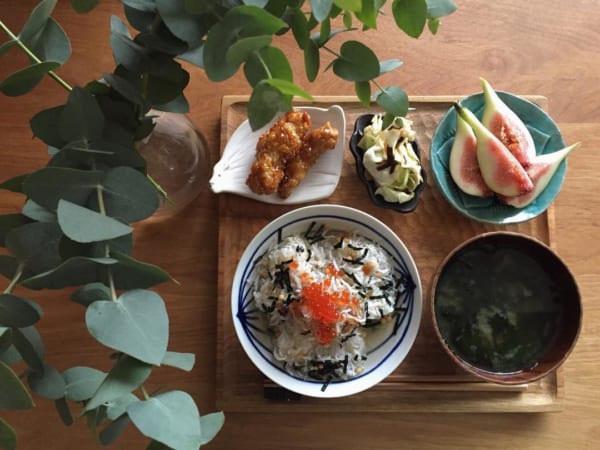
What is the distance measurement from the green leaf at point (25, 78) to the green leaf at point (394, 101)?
1.26 feet

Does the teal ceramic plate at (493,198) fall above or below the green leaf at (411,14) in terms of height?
below

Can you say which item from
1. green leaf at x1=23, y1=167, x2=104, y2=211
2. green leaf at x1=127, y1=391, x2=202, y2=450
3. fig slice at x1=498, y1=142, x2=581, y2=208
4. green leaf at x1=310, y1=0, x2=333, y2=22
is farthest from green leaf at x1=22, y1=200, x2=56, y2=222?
fig slice at x1=498, y1=142, x2=581, y2=208

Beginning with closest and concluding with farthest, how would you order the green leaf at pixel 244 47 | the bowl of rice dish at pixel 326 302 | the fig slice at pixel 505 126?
the green leaf at pixel 244 47 < the bowl of rice dish at pixel 326 302 < the fig slice at pixel 505 126

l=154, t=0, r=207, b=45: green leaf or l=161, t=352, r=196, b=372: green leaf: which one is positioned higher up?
l=154, t=0, r=207, b=45: green leaf

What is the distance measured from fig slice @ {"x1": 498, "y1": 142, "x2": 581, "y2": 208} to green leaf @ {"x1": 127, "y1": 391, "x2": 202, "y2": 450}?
82cm

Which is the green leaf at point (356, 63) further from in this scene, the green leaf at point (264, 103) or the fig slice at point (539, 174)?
the fig slice at point (539, 174)

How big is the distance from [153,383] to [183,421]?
62cm

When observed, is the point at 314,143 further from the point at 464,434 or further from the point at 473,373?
the point at 464,434

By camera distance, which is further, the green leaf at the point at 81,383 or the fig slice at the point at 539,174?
the fig slice at the point at 539,174

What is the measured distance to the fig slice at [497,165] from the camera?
1.15 metres

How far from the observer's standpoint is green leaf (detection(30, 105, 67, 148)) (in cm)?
68

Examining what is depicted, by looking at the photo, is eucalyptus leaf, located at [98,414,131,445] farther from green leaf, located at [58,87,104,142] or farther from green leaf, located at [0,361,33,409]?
green leaf, located at [58,87,104,142]

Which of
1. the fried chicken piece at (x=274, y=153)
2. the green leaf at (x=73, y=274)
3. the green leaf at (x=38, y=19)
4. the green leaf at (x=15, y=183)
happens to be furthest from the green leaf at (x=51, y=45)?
the fried chicken piece at (x=274, y=153)

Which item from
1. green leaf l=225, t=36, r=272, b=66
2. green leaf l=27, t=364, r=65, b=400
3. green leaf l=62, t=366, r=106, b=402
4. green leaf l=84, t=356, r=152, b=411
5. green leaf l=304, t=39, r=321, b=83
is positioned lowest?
green leaf l=62, t=366, r=106, b=402
